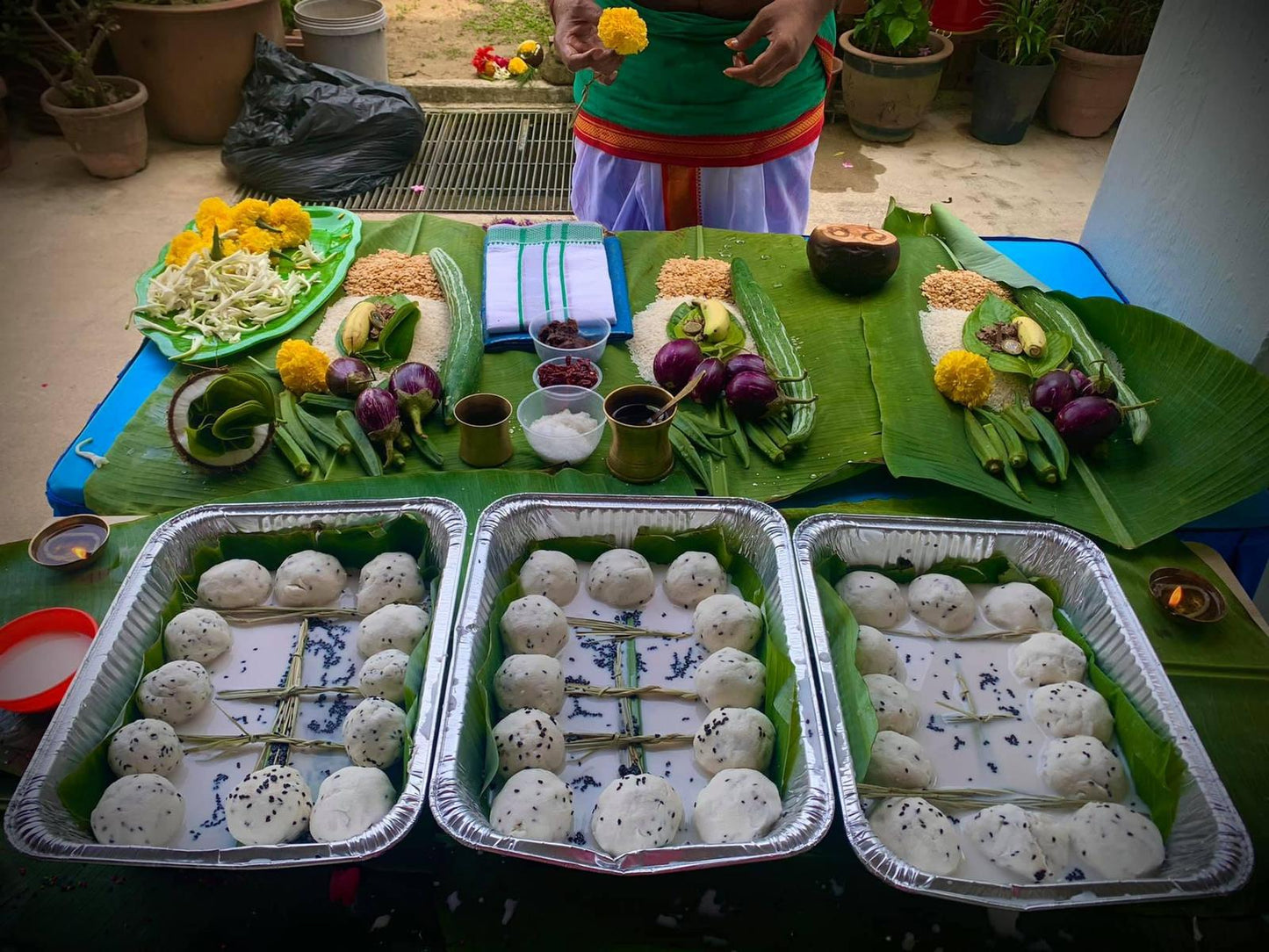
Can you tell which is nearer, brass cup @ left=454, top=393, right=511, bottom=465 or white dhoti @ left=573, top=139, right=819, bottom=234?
brass cup @ left=454, top=393, right=511, bottom=465

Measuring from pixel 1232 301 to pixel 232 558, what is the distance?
295 centimetres

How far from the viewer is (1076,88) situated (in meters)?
6.42

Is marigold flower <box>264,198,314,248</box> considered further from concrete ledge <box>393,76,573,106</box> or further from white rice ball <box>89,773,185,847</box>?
concrete ledge <box>393,76,573,106</box>

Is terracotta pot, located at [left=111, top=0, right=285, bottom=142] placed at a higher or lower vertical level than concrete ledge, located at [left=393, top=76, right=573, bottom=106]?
higher

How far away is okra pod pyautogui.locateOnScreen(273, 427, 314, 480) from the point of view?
2.32 m

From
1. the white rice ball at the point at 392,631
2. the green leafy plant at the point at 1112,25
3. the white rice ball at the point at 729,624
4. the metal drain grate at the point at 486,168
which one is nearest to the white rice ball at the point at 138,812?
the white rice ball at the point at 392,631

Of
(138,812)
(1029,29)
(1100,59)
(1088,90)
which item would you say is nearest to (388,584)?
(138,812)

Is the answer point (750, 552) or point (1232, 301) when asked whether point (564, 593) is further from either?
point (1232, 301)

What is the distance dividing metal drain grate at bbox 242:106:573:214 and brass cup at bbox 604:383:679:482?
3.60 meters

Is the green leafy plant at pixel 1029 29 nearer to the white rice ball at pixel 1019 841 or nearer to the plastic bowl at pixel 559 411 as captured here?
the plastic bowl at pixel 559 411

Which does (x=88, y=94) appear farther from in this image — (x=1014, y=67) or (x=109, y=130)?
(x=1014, y=67)

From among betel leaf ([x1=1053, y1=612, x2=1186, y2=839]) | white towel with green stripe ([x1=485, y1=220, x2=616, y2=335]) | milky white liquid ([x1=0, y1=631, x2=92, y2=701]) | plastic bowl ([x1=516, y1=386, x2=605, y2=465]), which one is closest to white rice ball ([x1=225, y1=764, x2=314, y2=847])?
milky white liquid ([x1=0, y1=631, x2=92, y2=701])

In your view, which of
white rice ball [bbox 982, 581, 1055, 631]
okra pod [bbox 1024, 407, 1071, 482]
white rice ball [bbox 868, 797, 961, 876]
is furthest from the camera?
okra pod [bbox 1024, 407, 1071, 482]

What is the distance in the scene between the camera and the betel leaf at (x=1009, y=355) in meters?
2.62
